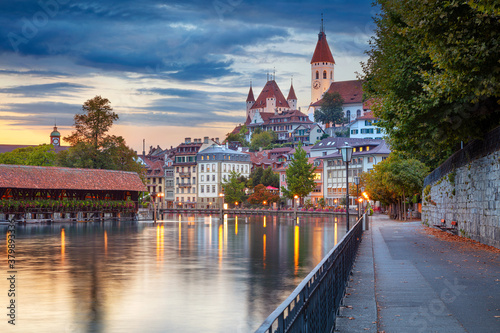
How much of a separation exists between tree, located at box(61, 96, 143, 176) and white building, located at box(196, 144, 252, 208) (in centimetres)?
6179

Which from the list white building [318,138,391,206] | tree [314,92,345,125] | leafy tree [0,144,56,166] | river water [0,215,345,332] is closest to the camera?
river water [0,215,345,332]

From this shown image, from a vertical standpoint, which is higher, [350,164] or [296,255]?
[350,164]

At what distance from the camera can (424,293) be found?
43.9 ft

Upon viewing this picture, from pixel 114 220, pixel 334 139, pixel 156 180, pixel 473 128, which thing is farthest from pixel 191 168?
pixel 473 128

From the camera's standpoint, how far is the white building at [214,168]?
160 meters

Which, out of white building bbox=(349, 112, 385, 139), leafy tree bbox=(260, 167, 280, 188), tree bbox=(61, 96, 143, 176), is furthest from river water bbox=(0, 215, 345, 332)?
white building bbox=(349, 112, 385, 139)

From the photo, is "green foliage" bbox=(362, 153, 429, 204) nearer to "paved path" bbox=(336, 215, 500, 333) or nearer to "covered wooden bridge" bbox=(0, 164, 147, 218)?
"covered wooden bridge" bbox=(0, 164, 147, 218)

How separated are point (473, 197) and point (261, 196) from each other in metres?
99.9

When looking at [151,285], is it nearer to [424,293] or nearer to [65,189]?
[424,293]

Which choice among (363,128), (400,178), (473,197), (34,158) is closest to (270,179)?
(363,128)

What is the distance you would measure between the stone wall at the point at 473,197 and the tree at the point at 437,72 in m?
1.65

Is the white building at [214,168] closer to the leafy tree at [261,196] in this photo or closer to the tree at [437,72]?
the leafy tree at [261,196]

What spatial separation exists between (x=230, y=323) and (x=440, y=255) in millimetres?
8621

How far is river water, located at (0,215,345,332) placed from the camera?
1714 cm
